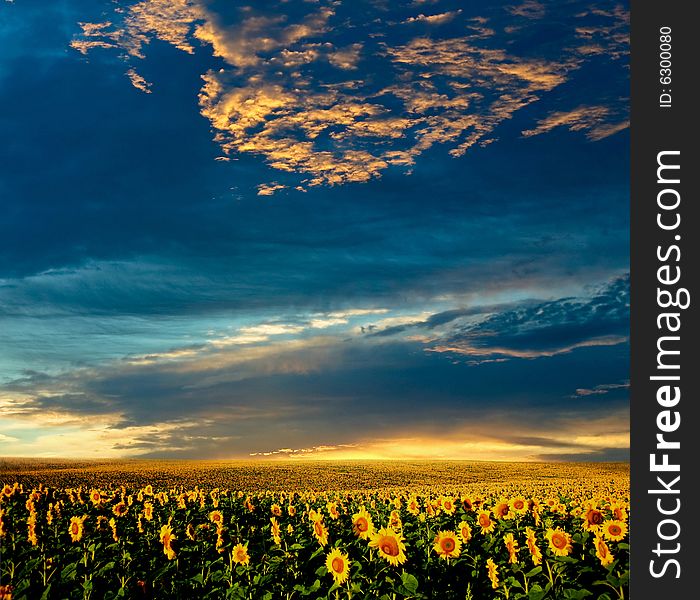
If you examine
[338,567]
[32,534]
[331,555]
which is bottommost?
[32,534]

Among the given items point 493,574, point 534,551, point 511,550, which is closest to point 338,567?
point 493,574

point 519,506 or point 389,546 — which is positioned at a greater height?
point 519,506

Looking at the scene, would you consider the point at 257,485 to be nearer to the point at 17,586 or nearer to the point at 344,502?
the point at 344,502

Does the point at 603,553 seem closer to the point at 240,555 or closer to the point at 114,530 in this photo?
the point at 240,555

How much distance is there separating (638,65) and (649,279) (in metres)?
2.70

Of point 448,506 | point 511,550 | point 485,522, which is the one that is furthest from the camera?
point 448,506

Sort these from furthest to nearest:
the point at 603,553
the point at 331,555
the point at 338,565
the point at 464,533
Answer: the point at 464,533, the point at 331,555, the point at 338,565, the point at 603,553

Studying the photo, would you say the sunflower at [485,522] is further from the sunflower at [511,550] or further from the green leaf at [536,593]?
the green leaf at [536,593]

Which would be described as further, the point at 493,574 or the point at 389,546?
the point at 389,546

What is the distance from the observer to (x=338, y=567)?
388 inches

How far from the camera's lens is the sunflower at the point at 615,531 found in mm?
10125

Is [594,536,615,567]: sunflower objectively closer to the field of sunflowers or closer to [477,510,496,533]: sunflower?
the field of sunflowers

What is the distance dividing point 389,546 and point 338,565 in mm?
854

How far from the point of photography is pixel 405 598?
971 cm
